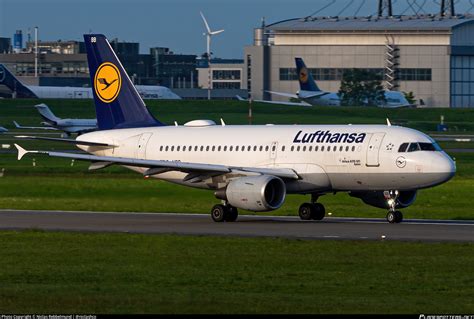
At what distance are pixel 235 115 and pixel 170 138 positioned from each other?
98645mm

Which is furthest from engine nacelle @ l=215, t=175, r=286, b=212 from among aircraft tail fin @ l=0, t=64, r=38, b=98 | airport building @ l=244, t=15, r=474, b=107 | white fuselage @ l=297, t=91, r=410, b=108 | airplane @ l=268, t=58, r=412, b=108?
aircraft tail fin @ l=0, t=64, r=38, b=98

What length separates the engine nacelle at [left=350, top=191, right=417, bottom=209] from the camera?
4716 cm

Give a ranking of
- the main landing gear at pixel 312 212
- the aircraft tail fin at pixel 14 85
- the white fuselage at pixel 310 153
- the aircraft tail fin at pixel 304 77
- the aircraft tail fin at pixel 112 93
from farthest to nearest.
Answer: the aircraft tail fin at pixel 14 85 < the aircraft tail fin at pixel 304 77 < the aircraft tail fin at pixel 112 93 < the main landing gear at pixel 312 212 < the white fuselage at pixel 310 153

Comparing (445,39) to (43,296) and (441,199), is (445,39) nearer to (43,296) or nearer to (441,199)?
(441,199)

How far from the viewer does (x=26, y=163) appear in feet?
268

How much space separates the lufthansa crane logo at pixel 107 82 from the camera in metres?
53.6

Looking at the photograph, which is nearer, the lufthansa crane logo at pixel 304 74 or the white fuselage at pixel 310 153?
the white fuselage at pixel 310 153

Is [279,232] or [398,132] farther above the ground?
[398,132]

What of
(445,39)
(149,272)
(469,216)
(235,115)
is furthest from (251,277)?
(445,39)

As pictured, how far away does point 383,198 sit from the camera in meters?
47.5

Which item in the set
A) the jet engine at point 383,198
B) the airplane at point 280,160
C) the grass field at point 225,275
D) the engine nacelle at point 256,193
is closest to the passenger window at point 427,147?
the airplane at point 280,160

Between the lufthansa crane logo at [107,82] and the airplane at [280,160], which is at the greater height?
the lufthansa crane logo at [107,82]

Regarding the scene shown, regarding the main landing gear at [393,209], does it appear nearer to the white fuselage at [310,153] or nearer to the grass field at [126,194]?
the white fuselage at [310,153]

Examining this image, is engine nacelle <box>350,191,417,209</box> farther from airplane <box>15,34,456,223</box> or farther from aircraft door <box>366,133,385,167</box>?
aircraft door <box>366,133,385,167</box>
